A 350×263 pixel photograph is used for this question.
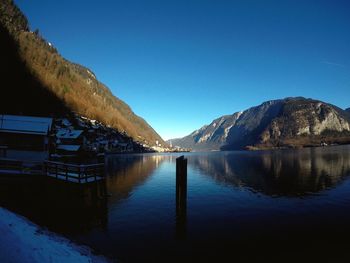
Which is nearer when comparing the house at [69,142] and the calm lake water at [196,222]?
the calm lake water at [196,222]

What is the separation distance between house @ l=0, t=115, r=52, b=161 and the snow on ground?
21.3 meters

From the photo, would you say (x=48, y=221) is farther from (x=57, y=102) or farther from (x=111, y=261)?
(x=57, y=102)

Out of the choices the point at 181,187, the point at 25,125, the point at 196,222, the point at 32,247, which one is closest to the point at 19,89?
the point at 25,125

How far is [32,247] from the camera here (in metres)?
13.9

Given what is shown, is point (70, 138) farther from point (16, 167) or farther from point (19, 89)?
point (16, 167)

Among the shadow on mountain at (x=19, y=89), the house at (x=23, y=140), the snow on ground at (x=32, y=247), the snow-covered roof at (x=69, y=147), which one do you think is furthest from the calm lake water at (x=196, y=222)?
the shadow on mountain at (x=19, y=89)

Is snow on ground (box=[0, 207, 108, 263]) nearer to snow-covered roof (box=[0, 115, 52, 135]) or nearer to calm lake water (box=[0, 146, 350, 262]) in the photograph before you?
calm lake water (box=[0, 146, 350, 262])

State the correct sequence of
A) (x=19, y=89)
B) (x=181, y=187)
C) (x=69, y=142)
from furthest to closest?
1. (x=19, y=89)
2. (x=69, y=142)
3. (x=181, y=187)

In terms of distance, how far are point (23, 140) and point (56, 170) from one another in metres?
12.8

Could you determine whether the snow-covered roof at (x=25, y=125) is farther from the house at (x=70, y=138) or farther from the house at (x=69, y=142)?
the house at (x=70, y=138)

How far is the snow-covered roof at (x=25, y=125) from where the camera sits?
121ft

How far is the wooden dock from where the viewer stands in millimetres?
28844

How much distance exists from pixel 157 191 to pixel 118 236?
22.0m

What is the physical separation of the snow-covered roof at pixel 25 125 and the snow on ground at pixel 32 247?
21.8m
